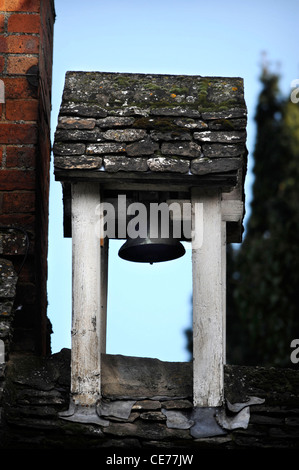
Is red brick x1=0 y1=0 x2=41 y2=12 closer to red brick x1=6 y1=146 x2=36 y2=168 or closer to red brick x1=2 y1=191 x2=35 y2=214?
red brick x1=6 y1=146 x2=36 y2=168

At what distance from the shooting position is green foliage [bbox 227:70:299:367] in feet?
43.9

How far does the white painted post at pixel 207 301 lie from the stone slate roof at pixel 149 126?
8.8 inches

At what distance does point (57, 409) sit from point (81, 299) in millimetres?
642

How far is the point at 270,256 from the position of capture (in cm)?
1388

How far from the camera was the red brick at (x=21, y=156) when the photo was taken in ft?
20.3

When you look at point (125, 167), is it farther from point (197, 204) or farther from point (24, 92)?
point (24, 92)

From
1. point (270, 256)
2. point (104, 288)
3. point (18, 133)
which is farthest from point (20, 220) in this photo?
point (270, 256)

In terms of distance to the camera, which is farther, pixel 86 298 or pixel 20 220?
pixel 20 220

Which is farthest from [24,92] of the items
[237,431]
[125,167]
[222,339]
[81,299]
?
[237,431]

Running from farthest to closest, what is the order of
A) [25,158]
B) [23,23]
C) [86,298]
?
1. [23,23]
2. [25,158]
3. [86,298]

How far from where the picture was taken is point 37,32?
21.1 feet

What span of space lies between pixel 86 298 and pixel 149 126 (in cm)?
113

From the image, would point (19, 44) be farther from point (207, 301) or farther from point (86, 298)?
point (207, 301)
